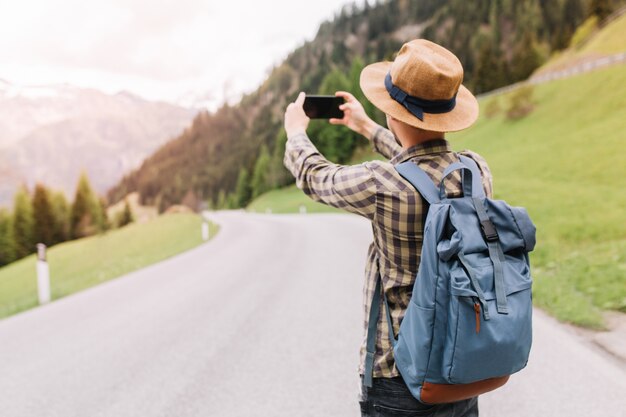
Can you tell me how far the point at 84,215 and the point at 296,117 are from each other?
77.0 metres

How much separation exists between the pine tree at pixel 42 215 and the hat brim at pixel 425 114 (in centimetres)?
7316

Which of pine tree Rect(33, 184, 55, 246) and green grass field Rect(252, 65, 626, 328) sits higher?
green grass field Rect(252, 65, 626, 328)

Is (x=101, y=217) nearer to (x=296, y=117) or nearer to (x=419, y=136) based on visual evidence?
(x=296, y=117)

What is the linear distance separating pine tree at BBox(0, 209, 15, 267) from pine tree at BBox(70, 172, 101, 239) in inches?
322

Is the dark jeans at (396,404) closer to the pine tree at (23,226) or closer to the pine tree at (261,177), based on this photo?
the pine tree at (23,226)

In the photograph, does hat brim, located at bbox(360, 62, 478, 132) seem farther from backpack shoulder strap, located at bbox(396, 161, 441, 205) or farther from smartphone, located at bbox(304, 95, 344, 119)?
smartphone, located at bbox(304, 95, 344, 119)

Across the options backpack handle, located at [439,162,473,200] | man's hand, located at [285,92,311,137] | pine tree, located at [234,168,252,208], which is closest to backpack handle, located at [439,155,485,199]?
backpack handle, located at [439,162,473,200]

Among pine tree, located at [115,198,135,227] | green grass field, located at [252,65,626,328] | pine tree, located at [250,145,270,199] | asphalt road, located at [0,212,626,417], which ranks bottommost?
pine tree, located at [115,198,135,227]

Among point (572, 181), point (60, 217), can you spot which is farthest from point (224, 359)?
point (60, 217)

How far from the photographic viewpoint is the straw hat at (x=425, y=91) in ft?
5.87

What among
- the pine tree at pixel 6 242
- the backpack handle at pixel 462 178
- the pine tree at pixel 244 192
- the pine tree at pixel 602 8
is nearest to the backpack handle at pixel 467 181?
the backpack handle at pixel 462 178

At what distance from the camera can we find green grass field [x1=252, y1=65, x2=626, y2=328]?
23.8 ft

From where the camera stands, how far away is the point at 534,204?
16.0m

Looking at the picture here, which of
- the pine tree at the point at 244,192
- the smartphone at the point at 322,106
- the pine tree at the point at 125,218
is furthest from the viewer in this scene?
the pine tree at the point at 244,192
